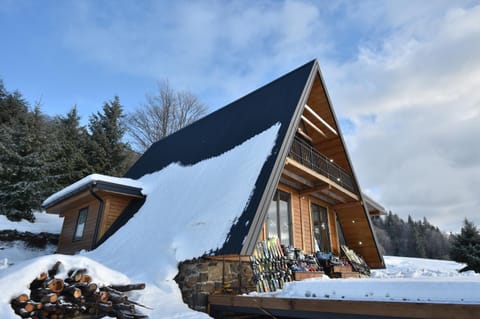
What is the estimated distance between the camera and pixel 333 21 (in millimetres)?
9375

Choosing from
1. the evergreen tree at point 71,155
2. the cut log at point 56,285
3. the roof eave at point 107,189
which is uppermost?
the evergreen tree at point 71,155

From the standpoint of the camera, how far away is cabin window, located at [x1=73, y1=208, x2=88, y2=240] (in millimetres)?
8852

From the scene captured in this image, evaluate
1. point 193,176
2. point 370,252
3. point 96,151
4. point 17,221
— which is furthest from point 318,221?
point 96,151

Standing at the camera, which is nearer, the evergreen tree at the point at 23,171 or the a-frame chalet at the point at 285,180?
the a-frame chalet at the point at 285,180

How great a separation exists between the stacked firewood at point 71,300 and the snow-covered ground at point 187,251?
0.14 meters

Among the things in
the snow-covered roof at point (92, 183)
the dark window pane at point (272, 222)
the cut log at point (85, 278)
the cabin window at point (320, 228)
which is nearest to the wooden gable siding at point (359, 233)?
the cabin window at point (320, 228)

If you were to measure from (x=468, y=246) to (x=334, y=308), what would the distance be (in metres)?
15.0

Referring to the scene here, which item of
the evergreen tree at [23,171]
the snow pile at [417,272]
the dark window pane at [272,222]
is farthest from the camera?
the evergreen tree at [23,171]

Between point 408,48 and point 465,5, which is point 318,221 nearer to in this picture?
point 408,48

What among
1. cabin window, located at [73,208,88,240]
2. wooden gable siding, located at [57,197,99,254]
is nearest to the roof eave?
wooden gable siding, located at [57,197,99,254]

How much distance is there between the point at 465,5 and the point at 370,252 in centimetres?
822

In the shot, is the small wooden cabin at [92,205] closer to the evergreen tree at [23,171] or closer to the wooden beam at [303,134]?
the evergreen tree at [23,171]

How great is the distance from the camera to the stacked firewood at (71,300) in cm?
354

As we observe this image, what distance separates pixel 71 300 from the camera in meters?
3.88
